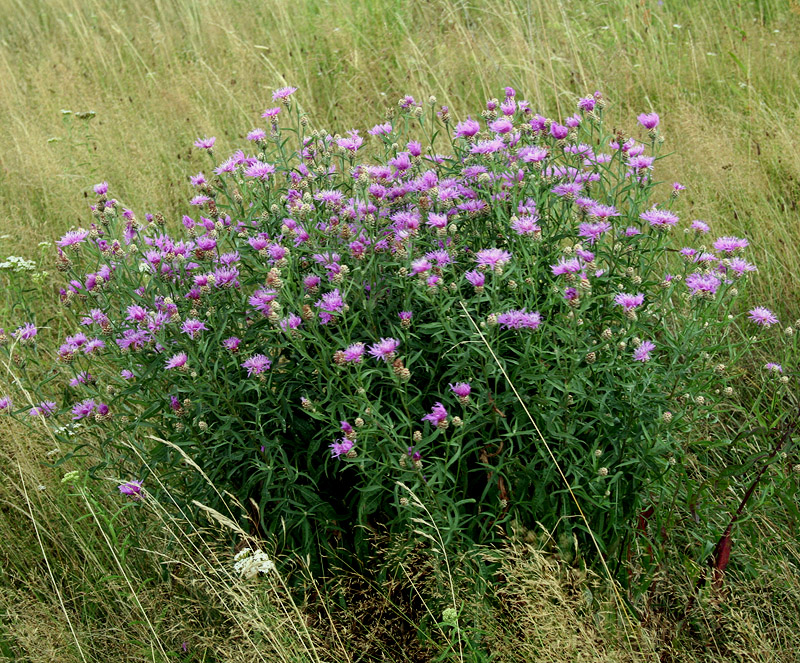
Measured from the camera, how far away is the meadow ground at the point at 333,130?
7.08ft

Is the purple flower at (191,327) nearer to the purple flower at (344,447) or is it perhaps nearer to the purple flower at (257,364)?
the purple flower at (257,364)

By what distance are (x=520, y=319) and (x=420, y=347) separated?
1.07 feet

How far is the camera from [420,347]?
2.30 metres

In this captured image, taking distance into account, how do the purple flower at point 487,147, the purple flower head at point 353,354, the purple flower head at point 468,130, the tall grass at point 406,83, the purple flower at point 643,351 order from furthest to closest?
1. the tall grass at point 406,83
2. the purple flower head at point 468,130
3. the purple flower at point 487,147
4. the purple flower at point 643,351
5. the purple flower head at point 353,354

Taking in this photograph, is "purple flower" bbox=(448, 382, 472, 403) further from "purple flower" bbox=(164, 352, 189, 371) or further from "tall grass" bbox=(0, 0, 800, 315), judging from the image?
"tall grass" bbox=(0, 0, 800, 315)

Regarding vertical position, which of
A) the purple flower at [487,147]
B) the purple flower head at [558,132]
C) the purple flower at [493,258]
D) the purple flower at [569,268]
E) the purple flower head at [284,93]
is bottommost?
the purple flower at [569,268]

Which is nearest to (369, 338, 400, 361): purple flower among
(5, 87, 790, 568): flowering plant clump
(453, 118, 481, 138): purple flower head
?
(5, 87, 790, 568): flowering plant clump

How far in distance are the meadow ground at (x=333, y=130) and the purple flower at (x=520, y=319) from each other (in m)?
0.58

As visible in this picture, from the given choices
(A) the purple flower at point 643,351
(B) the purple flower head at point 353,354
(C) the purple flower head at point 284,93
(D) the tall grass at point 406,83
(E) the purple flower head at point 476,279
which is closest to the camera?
(B) the purple flower head at point 353,354

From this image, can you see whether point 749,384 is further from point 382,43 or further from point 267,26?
point 267,26

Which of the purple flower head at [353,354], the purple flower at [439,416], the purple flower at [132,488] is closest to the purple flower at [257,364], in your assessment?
the purple flower head at [353,354]

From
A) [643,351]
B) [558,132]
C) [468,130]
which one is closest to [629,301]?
[643,351]

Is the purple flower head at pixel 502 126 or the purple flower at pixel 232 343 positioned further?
the purple flower head at pixel 502 126

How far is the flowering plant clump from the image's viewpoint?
6.98ft
